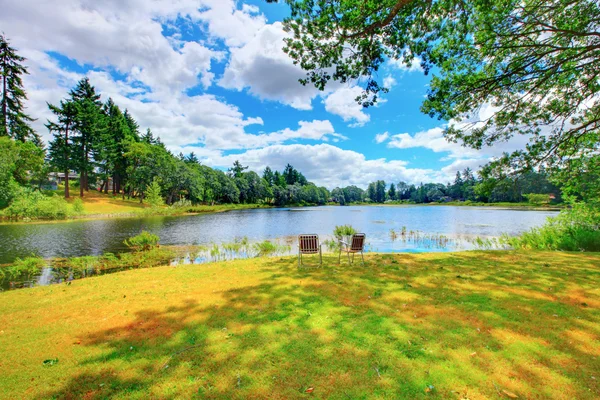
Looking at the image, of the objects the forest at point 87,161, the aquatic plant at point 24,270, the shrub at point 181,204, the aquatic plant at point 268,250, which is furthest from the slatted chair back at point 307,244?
the shrub at point 181,204

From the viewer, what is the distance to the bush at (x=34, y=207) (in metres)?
31.1

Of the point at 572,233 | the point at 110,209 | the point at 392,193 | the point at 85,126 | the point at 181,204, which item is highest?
the point at 85,126

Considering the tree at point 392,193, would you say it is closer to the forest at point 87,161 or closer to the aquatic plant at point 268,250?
the forest at point 87,161

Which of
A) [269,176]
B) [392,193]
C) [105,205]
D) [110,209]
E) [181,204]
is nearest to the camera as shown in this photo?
[110,209]

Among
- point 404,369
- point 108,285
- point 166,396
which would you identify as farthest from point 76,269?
point 404,369

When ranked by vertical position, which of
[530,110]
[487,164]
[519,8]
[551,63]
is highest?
[519,8]

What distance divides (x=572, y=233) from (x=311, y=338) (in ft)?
53.2

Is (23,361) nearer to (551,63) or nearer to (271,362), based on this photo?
(271,362)

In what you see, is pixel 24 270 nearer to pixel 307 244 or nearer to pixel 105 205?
pixel 307 244

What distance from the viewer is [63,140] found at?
46156mm

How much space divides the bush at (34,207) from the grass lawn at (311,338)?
117 feet

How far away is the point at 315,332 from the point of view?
13.8ft

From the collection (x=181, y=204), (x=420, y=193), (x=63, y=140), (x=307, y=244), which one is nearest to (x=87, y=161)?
(x=63, y=140)

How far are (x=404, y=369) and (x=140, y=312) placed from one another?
4926mm
